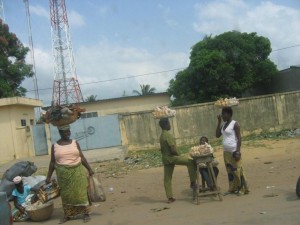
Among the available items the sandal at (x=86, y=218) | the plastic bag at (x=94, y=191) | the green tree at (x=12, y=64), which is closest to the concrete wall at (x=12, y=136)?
the green tree at (x=12, y=64)

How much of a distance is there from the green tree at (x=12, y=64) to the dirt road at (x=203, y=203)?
18.9 metres

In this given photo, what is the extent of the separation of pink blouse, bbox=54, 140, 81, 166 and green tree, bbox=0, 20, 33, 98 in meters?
22.9

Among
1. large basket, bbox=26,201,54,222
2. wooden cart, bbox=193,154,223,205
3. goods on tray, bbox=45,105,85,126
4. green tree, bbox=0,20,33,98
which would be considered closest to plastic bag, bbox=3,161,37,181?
large basket, bbox=26,201,54,222

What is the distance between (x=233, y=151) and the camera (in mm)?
8781

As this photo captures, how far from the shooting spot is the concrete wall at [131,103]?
1500 inches

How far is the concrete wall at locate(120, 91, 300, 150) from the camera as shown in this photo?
2353 centimetres

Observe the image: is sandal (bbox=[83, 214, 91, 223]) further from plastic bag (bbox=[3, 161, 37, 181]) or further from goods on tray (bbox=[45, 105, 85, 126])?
plastic bag (bbox=[3, 161, 37, 181])

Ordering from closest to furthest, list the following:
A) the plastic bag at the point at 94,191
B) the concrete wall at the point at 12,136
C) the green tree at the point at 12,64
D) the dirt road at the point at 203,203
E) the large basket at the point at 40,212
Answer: the dirt road at the point at 203,203
the plastic bag at the point at 94,191
the large basket at the point at 40,212
the concrete wall at the point at 12,136
the green tree at the point at 12,64

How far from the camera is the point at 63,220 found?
8102 millimetres

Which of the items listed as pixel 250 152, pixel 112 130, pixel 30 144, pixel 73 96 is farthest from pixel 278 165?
pixel 73 96

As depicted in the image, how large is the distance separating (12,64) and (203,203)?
Answer: 2468 centimetres

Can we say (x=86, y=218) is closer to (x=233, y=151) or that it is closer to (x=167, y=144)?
(x=167, y=144)

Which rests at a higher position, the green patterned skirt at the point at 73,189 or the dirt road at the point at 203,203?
the green patterned skirt at the point at 73,189

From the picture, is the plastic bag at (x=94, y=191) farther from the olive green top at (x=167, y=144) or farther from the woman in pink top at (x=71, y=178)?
the olive green top at (x=167, y=144)
